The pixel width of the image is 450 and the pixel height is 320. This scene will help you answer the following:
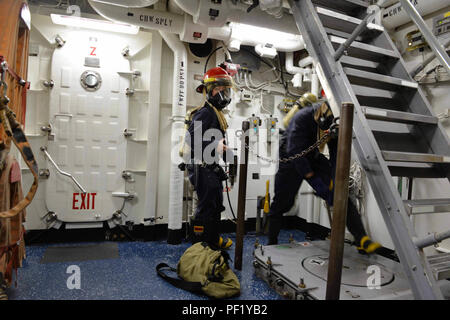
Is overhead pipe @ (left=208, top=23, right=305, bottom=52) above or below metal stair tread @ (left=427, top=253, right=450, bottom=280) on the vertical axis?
above

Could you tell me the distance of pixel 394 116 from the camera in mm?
2264

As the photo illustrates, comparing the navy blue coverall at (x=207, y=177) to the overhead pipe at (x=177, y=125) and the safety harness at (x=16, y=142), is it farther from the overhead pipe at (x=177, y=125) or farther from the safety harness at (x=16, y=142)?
the safety harness at (x=16, y=142)

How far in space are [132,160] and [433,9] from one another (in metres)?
4.74

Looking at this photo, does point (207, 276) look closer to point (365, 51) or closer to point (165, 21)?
point (365, 51)

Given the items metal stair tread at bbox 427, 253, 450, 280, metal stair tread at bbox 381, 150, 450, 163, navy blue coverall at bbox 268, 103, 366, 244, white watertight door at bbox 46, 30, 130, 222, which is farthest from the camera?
white watertight door at bbox 46, 30, 130, 222

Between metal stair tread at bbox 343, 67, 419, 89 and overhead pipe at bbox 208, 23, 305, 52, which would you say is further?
overhead pipe at bbox 208, 23, 305, 52

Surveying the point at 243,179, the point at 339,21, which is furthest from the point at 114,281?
the point at 339,21

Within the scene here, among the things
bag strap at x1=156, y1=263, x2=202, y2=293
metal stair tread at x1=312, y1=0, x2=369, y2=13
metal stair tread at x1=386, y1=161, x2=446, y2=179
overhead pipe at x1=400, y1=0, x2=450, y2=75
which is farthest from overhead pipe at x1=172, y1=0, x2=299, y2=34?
bag strap at x1=156, y1=263, x2=202, y2=293

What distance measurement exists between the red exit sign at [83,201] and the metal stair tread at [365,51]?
4091 millimetres

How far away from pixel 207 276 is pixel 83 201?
268cm

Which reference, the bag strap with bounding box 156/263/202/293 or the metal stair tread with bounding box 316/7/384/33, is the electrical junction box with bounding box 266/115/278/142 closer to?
the metal stair tread with bounding box 316/7/384/33

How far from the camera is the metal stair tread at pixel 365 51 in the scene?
2.76 meters

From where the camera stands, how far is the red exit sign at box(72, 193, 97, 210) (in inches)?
175

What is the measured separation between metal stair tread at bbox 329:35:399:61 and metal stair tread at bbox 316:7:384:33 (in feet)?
0.91
